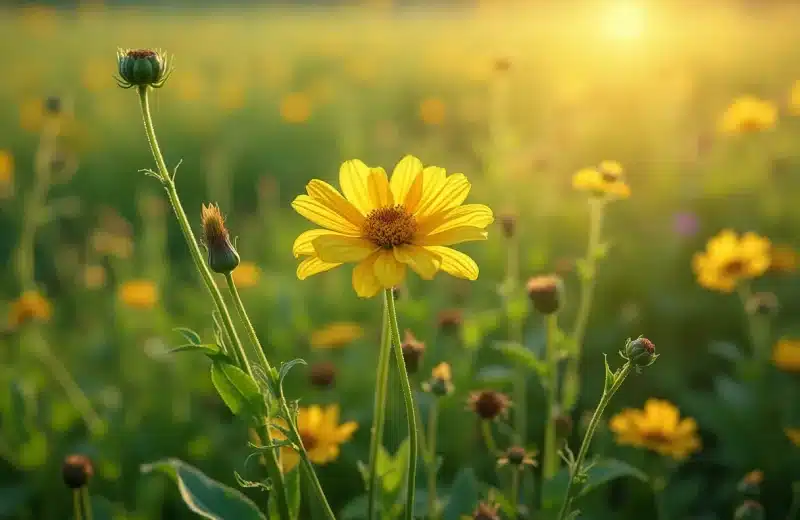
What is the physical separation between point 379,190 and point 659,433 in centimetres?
111

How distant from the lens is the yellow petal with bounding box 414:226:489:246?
103cm

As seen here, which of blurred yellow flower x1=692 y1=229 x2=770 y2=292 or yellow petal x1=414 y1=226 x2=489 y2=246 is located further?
blurred yellow flower x1=692 y1=229 x2=770 y2=292

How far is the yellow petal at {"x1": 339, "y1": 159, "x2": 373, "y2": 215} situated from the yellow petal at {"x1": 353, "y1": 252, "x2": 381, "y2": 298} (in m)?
0.16

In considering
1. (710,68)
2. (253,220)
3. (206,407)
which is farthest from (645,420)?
(710,68)

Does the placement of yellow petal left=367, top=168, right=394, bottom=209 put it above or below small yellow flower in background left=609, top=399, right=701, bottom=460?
above

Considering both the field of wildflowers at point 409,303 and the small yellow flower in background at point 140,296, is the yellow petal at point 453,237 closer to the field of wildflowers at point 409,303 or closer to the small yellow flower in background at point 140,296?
the field of wildflowers at point 409,303

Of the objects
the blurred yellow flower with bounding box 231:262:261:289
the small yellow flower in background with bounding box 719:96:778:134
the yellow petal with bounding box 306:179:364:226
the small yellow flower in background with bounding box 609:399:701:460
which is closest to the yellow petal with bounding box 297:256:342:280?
the yellow petal with bounding box 306:179:364:226

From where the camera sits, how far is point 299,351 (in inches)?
104

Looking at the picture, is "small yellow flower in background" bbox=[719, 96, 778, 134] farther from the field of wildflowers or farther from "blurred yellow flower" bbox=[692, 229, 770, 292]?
"blurred yellow flower" bbox=[692, 229, 770, 292]

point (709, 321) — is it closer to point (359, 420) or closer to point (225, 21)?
point (359, 420)

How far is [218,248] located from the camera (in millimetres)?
1055

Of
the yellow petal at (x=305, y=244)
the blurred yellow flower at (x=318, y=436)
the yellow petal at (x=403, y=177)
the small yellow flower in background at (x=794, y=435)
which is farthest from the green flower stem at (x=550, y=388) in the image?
the small yellow flower in background at (x=794, y=435)

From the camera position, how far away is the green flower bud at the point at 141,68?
103cm

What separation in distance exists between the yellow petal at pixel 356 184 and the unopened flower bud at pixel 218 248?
8.5 inches
